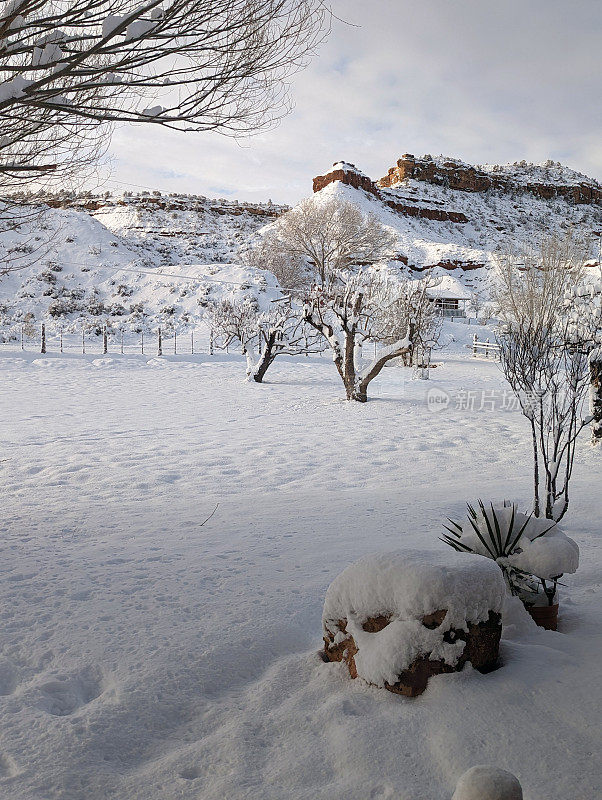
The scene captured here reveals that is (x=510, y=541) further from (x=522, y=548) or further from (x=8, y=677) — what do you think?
(x=8, y=677)

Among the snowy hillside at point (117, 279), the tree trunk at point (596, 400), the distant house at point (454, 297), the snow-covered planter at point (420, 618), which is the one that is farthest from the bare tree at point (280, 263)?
the snow-covered planter at point (420, 618)

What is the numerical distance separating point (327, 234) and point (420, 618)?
3978cm

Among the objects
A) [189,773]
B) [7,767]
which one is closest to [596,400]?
[189,773]

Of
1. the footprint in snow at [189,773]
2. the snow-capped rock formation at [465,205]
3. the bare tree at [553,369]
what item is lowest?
the footprint in snow at [189,773]

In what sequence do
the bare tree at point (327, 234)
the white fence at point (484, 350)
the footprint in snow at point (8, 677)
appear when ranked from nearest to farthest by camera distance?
1. the footprint in snow at point (8, 677)
2. the white fence at point (484, 350)
3. the bare tree at point (327, 234)

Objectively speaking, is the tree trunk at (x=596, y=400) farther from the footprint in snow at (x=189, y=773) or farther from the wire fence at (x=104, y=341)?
the wire fence at (x=104, y=341)

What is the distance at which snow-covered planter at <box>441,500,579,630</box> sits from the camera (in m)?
2.98

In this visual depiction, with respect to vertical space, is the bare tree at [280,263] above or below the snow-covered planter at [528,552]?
above

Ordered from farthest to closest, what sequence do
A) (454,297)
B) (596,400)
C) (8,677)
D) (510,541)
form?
(454,297), (596,400), (510,541), (8,677)

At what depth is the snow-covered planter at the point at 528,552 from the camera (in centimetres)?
298

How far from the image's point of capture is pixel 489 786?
1.28 m

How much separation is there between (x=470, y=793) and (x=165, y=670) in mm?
1802

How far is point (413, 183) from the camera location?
7706cm

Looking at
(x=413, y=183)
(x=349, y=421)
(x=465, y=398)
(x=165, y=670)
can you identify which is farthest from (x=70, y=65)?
(x=413, y=183)
